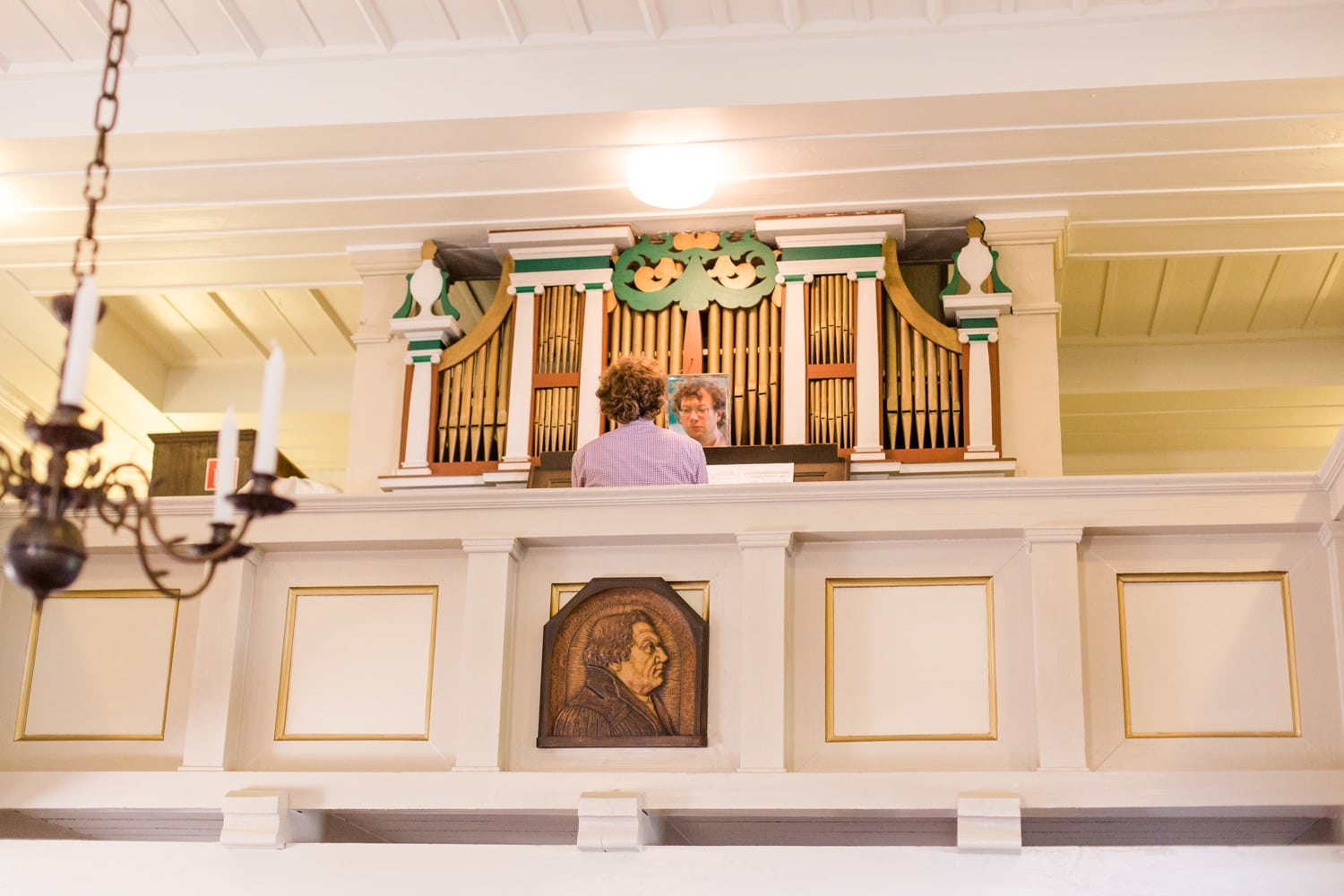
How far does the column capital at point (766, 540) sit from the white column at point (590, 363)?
2.56 metres

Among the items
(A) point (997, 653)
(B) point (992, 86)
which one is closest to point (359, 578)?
(A) point (997, 653)

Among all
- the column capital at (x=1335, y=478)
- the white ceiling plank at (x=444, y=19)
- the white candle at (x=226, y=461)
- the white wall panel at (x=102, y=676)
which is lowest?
the white wall panel at (x=102, y=676)

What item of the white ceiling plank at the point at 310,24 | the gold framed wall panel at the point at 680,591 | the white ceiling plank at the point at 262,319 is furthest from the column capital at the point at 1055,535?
the white ceiling plank at the point at 262,319

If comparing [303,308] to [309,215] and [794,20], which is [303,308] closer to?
[309,215]

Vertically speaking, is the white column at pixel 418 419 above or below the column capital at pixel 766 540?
above

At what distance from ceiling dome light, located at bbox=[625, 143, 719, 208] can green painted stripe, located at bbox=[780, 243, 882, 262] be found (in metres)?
0.77

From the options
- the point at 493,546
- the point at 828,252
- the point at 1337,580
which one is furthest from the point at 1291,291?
the point at 493,546

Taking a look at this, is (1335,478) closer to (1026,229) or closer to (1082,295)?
(1026,229)

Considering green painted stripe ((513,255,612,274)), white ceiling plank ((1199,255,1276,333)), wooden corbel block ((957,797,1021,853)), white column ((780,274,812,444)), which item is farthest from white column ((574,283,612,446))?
white ceiling plank ((1199,255,1276,333))

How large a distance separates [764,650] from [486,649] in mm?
1005

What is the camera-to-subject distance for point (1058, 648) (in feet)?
18.3

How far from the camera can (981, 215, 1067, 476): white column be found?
8.04 meters

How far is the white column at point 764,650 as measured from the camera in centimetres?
559

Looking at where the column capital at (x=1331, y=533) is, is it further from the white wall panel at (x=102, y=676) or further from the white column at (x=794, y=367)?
the white wall panel at (x=102, y=676)
